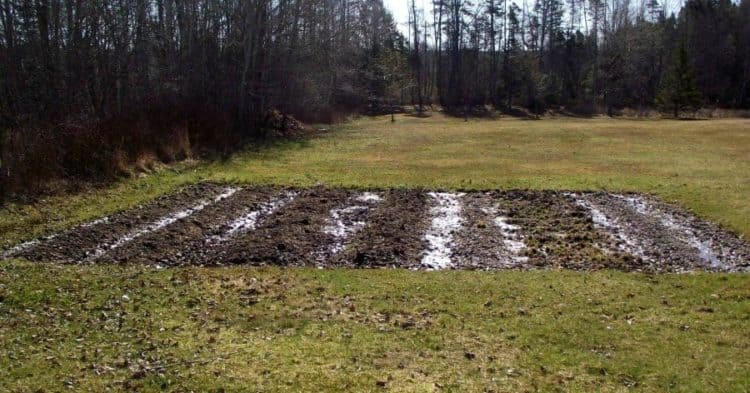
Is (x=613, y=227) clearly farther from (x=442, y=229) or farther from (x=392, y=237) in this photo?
(x=392, y=237)

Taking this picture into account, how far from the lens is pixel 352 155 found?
25312mm

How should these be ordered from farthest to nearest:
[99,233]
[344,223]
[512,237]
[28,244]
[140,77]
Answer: [140,77]
[344,223]
[512,237]
[99,233]
[28,244]

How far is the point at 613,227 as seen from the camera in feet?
41.7

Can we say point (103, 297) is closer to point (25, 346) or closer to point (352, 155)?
point (25, 346)

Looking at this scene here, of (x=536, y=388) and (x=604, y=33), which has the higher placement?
(x=604, y=33)

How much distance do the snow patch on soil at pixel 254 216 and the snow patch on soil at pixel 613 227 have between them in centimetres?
747

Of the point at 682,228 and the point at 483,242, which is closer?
the point at 483,242

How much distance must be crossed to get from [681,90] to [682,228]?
51.3m

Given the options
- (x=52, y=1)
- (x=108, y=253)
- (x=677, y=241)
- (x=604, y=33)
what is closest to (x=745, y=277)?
(x=677, y=241)

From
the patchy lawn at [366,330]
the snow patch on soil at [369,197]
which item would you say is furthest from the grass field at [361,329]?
the snow patch on soil at [369,197]

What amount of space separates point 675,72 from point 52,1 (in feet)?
180

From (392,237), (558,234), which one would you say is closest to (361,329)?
(392,237)

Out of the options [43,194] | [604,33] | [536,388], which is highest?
[604,33]

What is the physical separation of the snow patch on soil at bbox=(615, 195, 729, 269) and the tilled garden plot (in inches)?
0.9
